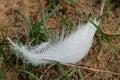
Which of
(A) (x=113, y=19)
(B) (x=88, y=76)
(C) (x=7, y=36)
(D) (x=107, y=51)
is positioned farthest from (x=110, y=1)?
(C) (x=7, y=36)

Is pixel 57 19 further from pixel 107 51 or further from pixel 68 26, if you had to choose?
pixel 107 51

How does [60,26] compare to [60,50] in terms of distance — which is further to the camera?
[60,26]

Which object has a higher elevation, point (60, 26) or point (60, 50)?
point (60, 26)
